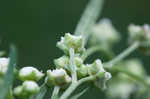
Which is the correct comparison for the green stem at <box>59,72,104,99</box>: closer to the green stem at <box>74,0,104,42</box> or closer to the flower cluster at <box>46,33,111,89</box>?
the flower cluster at <box>46,33,111,89</box>

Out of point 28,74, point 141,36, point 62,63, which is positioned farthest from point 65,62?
point 141,36

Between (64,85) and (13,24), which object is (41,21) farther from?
(64,85)

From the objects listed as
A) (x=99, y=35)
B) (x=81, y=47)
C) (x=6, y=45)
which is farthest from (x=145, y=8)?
(x=81, y=47)

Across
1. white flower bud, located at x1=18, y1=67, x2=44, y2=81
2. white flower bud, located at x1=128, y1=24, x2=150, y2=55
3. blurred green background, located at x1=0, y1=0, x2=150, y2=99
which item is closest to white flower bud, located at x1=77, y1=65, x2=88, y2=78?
white flower bud, located at x1=18, y1=67, x2=44, y2=81

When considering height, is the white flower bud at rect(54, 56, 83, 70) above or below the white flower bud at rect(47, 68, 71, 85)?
above

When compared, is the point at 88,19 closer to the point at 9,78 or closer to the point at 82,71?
the point at 82,71
